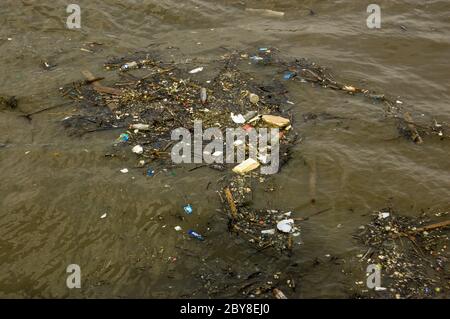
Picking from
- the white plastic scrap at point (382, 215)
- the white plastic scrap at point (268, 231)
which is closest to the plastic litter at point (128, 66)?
the white plastic scrap at point (268, 231)

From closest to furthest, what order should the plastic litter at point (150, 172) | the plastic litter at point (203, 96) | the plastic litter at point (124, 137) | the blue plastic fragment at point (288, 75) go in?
the plastic litter at point (150, 172)
the plastic litter at point (124, 137)
the plastic litter at point (203, 96)
the blue plastic fragment at point (288, 75)

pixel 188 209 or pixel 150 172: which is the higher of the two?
pixel 150 172

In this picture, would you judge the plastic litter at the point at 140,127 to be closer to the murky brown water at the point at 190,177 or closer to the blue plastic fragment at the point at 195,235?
the murky brown water at the point at 190,177

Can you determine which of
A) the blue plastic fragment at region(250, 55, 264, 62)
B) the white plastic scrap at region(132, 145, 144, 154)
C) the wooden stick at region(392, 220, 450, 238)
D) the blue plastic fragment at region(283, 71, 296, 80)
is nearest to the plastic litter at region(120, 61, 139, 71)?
the blue plastic fragment at region(250, 55, 264, 62)

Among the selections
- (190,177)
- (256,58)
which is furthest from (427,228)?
(256,58)

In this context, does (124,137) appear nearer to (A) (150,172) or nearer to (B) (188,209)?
(A) (150,172)

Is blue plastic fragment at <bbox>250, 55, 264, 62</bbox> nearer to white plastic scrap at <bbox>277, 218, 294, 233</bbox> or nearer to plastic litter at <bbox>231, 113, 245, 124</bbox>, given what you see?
plastic litter at <bbox>231, 113, 245, 124</bbox>

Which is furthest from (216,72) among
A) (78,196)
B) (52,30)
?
(52,30)
